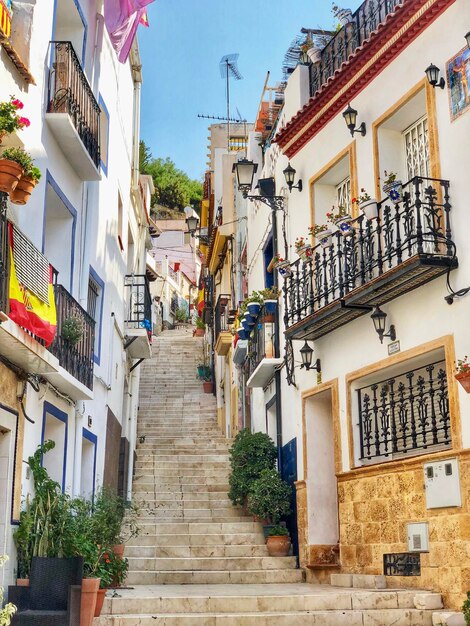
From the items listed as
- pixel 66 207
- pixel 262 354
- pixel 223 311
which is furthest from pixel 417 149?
pixel 223 311

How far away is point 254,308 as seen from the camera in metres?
16.6

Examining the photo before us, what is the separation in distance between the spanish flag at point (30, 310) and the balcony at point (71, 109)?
8.02 feet

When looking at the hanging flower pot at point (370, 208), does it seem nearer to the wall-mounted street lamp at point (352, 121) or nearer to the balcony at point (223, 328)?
the wall-mounted street lamp at point (352, 121)

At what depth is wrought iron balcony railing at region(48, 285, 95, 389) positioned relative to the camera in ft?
37.1

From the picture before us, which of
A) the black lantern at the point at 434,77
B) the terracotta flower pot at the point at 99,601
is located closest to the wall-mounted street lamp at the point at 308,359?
the black lantern at the point at 434,77

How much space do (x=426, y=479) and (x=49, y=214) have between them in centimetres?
687

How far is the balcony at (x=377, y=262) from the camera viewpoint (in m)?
9.98

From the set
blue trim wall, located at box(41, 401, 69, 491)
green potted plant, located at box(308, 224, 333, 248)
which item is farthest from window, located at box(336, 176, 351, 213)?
blue trim wall, located at box(41, 401, 69, 491)

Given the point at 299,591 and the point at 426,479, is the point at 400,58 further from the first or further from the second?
the point at 299,591

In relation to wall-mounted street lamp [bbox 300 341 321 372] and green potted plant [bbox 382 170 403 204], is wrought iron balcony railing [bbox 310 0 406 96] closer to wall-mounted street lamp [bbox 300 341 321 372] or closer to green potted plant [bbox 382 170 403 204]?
green potted plant [bbox 382 170 403 204]

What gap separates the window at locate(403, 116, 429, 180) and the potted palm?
584 cm

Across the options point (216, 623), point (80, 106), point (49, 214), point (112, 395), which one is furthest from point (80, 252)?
point (216, 623)

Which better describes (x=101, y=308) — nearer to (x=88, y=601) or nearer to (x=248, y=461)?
(x=248, y=461)

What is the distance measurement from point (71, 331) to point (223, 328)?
44.7ft
